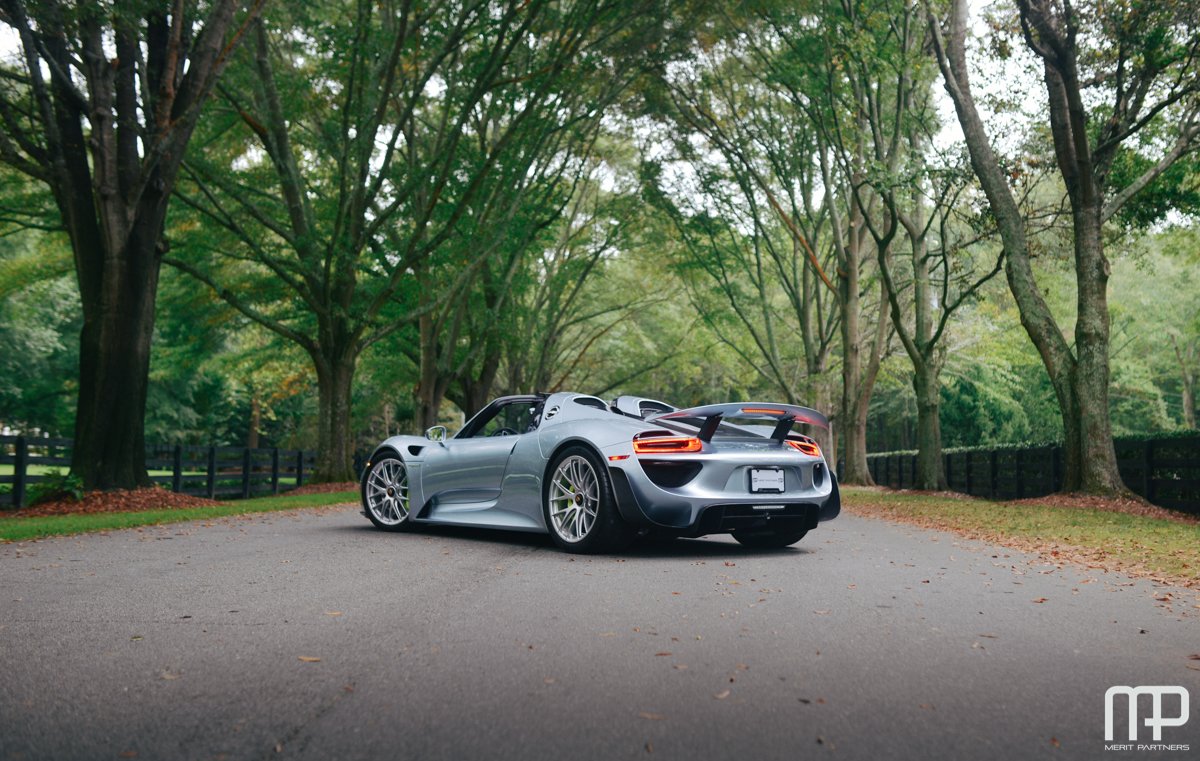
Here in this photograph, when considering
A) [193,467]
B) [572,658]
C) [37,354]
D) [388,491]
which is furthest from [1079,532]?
[37,354]

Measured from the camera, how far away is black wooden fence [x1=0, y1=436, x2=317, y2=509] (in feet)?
56.0

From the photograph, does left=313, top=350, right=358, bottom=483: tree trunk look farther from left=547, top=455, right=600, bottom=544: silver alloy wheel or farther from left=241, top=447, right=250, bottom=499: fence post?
left=547, top=455, right=600, bottom=544: silver alloy wheel

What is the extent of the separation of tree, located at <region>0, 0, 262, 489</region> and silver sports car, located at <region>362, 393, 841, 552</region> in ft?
24.5

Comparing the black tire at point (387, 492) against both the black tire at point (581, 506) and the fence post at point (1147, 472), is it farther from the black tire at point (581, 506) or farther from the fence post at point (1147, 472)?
the fence post at point (1147, 472)

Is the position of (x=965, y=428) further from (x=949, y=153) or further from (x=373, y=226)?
(x=373, y=226)

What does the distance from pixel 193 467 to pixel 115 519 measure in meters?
10.8

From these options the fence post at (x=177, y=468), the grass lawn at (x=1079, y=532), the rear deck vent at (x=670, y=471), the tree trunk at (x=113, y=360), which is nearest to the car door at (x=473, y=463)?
the rear deck vent at (x=670, y=471)

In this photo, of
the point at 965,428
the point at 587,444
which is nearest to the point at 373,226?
the point at 587,444

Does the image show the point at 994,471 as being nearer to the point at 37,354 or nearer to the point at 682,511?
the point at 682,511

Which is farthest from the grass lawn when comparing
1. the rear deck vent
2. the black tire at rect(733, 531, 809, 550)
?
the rear deck vent

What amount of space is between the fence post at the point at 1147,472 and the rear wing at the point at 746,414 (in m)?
9.99

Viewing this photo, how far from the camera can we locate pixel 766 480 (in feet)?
28.7

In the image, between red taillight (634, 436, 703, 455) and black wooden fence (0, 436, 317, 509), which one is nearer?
red taillight (634, 436, 703, 455)

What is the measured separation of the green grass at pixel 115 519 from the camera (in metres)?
10.8
